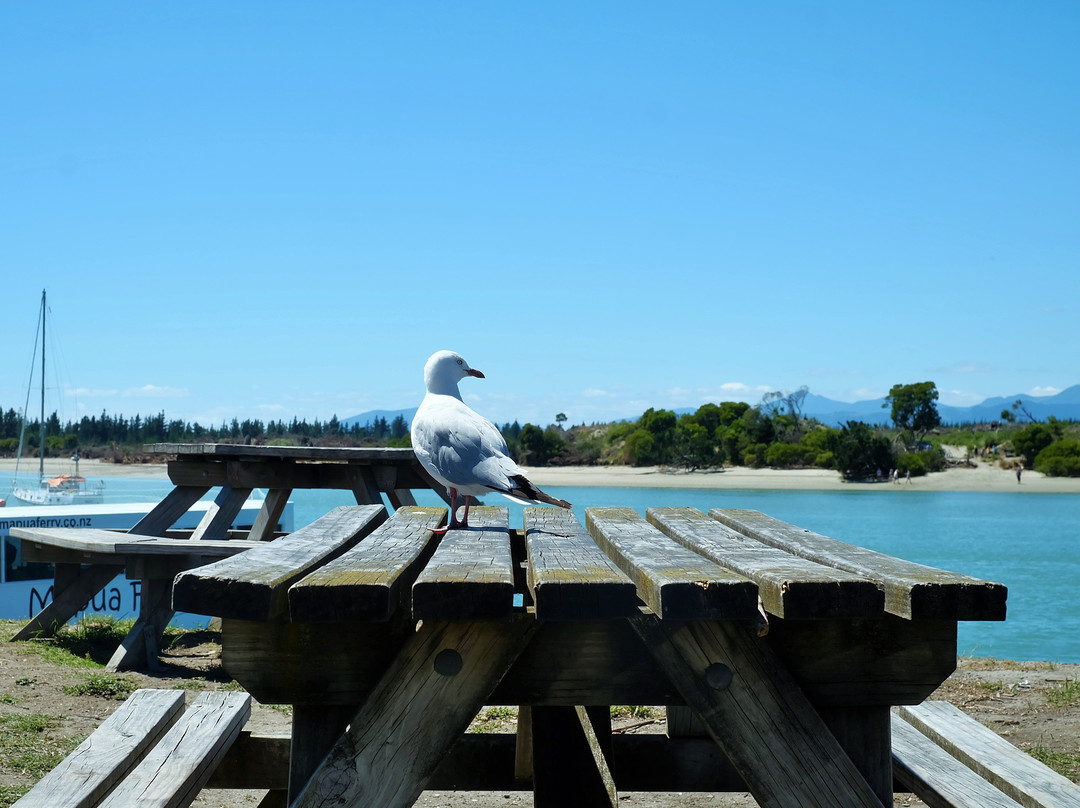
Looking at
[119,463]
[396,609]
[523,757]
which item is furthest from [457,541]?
[119,463]

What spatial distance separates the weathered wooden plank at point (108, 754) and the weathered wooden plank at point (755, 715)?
1563mm

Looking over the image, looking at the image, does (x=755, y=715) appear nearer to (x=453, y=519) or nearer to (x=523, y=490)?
(x=523, y=490)

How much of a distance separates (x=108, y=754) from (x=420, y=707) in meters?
1.40

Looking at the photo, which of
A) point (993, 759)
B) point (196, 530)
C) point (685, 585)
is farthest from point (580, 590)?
point (196, 530)

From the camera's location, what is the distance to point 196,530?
7.84m

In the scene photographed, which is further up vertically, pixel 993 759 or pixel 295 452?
pixel 295 452

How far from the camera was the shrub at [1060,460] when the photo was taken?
55.8 m

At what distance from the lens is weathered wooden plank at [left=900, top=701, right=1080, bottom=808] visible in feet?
8.61

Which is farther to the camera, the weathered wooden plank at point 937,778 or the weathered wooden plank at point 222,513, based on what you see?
the weathered wooden plank at point 222,513

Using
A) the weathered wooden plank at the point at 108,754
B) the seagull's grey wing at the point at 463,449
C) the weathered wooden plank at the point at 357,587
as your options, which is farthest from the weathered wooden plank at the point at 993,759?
the weathered wooden plank at the point at 108,754

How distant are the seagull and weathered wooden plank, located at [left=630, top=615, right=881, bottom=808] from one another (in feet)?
3.43

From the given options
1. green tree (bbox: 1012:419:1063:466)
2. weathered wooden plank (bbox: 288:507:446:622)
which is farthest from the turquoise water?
green tree (bbox: 1012:419:1063:466)

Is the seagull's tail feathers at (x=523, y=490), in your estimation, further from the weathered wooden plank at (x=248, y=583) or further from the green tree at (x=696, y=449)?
the green tree at (x=696, y=449)

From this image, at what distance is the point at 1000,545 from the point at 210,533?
28.0 m
